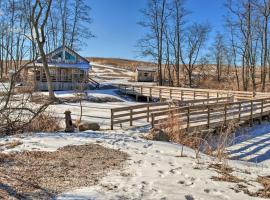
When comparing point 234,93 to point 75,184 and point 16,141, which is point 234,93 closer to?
point 16,141

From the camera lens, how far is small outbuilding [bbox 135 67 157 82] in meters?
49.6

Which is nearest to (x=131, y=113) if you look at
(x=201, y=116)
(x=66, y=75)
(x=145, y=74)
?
(x=201, y=116)

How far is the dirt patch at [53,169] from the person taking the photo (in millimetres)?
4520

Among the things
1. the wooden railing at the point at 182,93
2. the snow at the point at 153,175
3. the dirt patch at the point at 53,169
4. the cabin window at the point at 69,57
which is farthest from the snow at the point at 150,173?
the cabin window at the point at 69,57

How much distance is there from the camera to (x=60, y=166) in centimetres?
579

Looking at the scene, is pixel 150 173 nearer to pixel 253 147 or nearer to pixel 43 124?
pixel 43 124

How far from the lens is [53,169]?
559 centimetres

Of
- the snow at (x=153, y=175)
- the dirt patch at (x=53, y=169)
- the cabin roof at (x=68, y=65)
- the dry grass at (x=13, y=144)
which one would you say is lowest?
the snow at (x=153, y=175)

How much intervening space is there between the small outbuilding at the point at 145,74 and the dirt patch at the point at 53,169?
139ft

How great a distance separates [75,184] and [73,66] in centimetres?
2839

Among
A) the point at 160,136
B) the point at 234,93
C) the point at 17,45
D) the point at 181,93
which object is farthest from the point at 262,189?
the point at 17,45

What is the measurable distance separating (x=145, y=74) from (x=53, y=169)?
45375 mm

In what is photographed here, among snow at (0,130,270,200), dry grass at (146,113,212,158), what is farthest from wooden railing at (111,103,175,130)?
snow at (0,130,270,200)

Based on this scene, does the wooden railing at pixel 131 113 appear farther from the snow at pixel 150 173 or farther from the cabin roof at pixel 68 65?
the cabin roof at pixel 68 65
